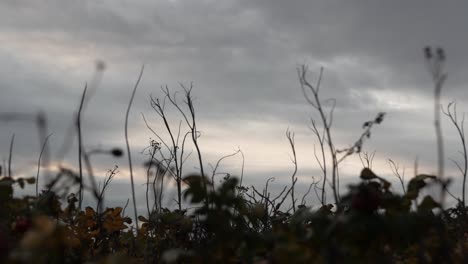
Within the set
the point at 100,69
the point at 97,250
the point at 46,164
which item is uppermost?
the point at 100,69

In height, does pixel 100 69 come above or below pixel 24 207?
above

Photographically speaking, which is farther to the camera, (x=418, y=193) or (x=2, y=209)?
(x=2, y=209)

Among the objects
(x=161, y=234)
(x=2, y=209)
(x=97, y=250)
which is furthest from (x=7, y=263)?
(x=161, y=234)

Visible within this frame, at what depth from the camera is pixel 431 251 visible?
326cm

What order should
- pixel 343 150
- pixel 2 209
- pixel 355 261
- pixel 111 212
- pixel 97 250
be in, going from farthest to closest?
pixel 111 212
pixel 97 250
pixel 2 209
pixel 343 150
pixel 355 261

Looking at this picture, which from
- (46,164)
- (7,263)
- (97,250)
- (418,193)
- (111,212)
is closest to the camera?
(7,263)

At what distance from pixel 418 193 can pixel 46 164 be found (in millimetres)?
1949

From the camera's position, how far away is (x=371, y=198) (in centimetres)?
271

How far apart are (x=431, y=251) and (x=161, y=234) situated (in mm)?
2711

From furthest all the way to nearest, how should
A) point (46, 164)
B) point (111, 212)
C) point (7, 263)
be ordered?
point (111, 212) < point (46, 164) < point (7, 263)

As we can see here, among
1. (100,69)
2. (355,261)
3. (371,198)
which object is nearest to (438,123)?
(371,198)

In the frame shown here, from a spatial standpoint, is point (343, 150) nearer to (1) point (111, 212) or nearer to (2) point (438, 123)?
(2) point (438, 123)

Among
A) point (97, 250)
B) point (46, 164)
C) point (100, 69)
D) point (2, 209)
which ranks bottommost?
point (97, 250)

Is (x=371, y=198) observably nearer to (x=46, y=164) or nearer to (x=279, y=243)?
(x=279, y=243)
